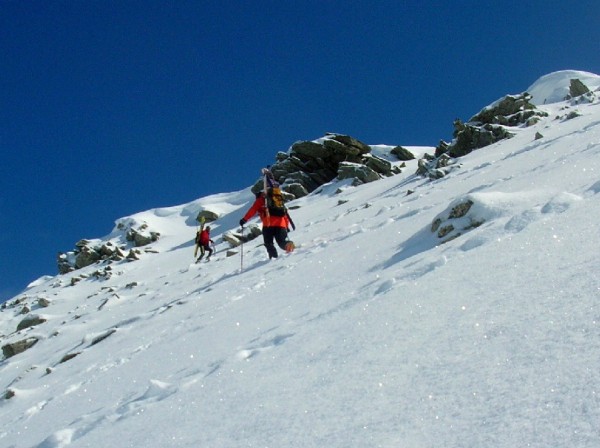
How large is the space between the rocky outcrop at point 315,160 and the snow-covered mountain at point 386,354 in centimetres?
2871

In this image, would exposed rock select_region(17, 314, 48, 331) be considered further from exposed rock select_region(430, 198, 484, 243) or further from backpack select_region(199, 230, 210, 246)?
exposed rock select_region(430, 198, 484, 243)

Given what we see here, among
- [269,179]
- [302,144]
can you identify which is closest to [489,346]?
[269,179]

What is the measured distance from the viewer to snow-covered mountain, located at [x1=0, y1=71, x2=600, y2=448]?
247 centimetres

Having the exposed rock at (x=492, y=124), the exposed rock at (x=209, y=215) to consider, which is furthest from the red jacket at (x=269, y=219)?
the exposed rock at (x=209, y=215)

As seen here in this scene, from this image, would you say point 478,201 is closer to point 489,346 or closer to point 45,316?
point 489,346

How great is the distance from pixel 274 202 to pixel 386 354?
1001 cm

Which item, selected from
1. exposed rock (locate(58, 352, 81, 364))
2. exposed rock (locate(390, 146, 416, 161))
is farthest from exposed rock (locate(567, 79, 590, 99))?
exposed rock (locate(58, 352, 81, 364))

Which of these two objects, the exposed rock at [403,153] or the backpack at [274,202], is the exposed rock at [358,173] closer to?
the exposed rock at [403,153]

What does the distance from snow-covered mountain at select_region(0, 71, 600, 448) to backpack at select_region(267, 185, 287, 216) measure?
3.52 metres

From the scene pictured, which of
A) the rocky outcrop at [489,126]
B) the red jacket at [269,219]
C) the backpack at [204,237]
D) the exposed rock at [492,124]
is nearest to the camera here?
the red jacket at [269,219]

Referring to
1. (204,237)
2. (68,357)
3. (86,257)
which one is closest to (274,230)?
(68,357)

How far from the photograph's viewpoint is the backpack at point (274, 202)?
43.4 feet

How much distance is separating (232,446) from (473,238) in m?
3.50

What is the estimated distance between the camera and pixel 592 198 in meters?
5.46
